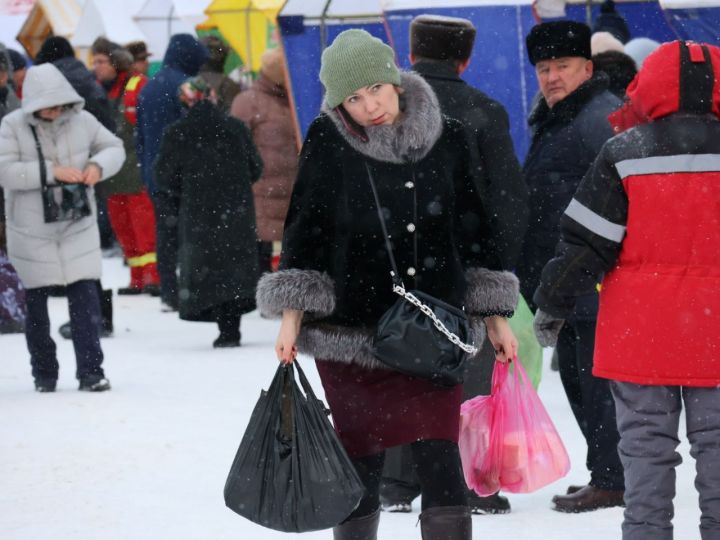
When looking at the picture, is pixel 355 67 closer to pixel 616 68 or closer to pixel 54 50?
pixel 616 68

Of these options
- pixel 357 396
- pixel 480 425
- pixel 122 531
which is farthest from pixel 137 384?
pixel 357 396

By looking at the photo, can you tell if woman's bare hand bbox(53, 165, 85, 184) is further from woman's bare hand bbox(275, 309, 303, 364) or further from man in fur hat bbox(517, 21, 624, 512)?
woman's bare hand bbox(275, 309, 303, 364)

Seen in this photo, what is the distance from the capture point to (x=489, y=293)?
409cm

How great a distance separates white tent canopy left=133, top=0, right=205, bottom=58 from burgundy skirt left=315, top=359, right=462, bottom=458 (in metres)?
19.6

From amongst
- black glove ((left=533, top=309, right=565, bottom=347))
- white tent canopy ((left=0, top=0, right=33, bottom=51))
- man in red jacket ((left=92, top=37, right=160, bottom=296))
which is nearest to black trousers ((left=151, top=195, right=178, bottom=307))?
man in red jacket ((left=92, top=37, right=160, bottom=296))

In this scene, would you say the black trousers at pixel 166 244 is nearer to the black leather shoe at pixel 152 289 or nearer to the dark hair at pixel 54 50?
the black leather shoe at pixel 152 289

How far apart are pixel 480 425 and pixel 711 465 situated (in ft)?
3.29

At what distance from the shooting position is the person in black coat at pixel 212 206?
991 centimetres

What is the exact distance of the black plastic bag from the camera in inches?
152

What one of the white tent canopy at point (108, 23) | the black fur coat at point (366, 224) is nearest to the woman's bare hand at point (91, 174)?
the black fur coat at point (366, 224)

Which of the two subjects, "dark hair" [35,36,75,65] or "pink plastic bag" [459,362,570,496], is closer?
"pink plastic bag" [459,362,570,496]

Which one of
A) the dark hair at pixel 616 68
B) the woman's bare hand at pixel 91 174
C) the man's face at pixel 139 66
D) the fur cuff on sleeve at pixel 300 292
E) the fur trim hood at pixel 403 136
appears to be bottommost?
the woman's bare hand at pixel 91 174

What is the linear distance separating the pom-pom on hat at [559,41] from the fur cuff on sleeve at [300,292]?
2153 millimetres

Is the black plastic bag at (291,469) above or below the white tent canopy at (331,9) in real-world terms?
below
